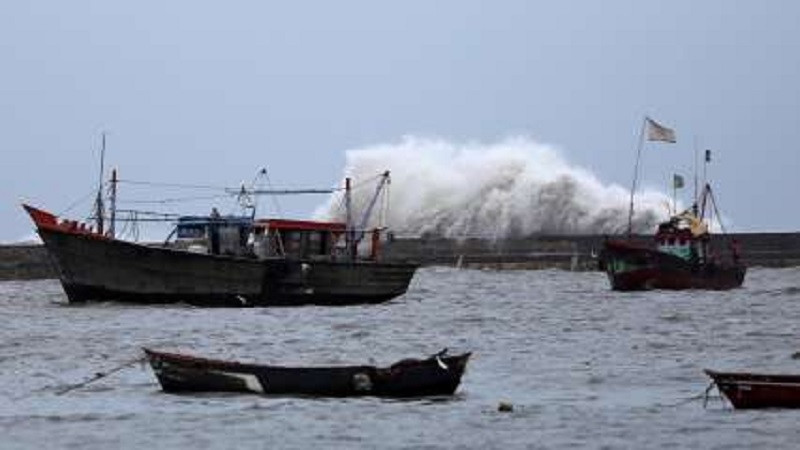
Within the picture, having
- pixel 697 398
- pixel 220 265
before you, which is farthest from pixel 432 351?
pixel 220 265

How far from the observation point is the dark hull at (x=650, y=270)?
234 ft

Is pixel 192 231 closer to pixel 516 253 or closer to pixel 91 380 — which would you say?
pixel 91 380

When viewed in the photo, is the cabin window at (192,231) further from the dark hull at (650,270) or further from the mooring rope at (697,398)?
the mooring rope at (697,398)

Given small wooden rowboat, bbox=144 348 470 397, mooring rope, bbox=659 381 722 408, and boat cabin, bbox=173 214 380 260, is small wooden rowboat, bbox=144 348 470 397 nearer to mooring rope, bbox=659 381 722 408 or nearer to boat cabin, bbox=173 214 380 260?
mooring rope, bbox=659 381 722 408

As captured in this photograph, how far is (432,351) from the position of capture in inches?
1618

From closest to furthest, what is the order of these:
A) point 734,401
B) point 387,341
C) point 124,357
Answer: point 734,401
point 124,357
point 387,341

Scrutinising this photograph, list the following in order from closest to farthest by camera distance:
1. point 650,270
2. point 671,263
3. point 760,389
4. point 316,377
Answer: point 760,389
point 316,377
point 671,263
point 650,270

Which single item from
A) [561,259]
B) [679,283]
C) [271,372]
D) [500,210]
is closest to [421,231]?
[500,210]

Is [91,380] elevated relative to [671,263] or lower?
lower

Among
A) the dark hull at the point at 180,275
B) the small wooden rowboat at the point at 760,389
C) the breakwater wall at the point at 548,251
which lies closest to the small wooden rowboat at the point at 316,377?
the small wooden rowboat at the point at 760,389

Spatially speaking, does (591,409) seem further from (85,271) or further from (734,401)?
(85,271)

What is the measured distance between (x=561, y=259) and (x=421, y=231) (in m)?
30.4

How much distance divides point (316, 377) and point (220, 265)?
2617cm

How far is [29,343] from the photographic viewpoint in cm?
4566
